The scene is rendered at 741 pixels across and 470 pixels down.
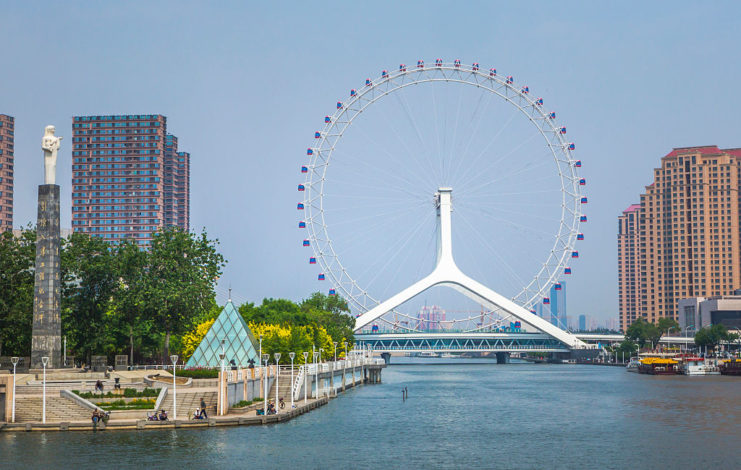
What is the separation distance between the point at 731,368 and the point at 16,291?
114 metres

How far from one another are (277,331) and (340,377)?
67.6 ft

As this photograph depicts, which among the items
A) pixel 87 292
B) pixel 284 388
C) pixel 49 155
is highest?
pixel 49 155

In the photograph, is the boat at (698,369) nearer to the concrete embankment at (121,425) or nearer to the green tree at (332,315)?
the green tree at (332,315)

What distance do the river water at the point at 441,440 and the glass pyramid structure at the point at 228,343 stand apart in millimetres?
9066

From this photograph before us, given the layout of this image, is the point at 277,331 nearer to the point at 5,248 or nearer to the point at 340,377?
the point at 340,377

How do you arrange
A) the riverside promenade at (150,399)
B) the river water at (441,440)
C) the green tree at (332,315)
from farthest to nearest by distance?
the green tree at (332,315), the riverside promenade at (150,399), the river water at (441,440)

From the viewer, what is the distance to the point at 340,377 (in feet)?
412

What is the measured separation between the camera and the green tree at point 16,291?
3570 inches

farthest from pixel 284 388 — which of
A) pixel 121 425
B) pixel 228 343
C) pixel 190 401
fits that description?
pixel 121 425

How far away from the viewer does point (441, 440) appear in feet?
216

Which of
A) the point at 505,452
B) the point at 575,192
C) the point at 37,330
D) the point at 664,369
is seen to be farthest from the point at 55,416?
the point at 664,369

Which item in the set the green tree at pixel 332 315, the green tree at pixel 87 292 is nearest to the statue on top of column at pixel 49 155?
the green tree at pixel 87 292

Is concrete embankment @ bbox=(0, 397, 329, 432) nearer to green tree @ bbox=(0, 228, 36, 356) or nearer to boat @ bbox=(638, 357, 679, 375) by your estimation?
green tree @ bbox=(0, 228, 36, 356)

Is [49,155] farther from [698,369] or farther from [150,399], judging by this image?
[698,369]
